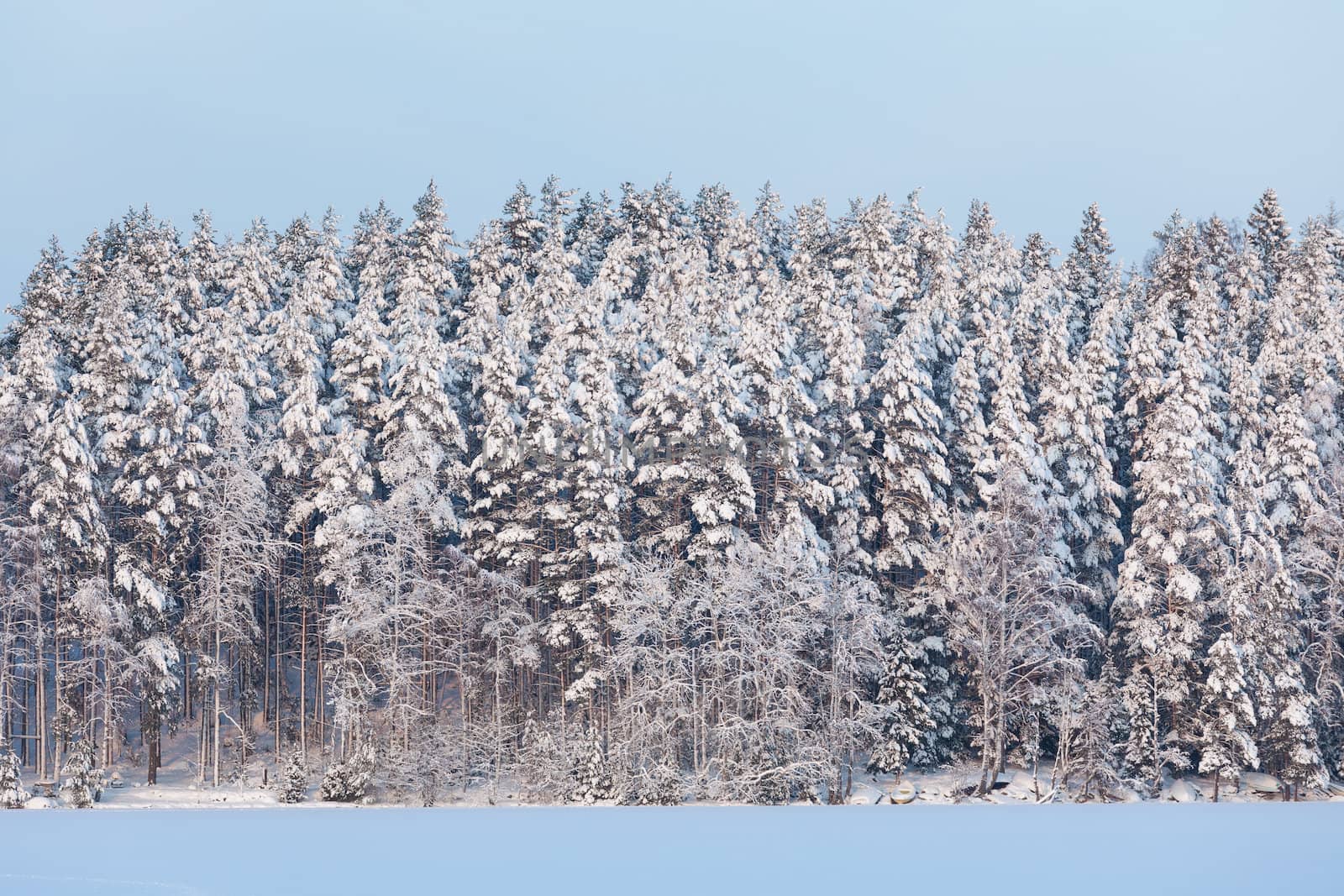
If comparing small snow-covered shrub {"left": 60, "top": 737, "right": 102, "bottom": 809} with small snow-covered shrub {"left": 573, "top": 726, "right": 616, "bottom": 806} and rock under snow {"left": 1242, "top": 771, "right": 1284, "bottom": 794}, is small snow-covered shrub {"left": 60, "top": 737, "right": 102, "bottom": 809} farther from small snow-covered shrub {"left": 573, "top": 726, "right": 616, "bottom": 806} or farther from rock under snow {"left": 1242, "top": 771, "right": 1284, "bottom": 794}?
rock under snow {"left": 1242, "top": 771, "right": 1284, "bottom": 794}

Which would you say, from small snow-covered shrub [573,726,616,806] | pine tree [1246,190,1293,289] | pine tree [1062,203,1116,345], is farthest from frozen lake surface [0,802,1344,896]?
pine tree [1246,190,1293,289]

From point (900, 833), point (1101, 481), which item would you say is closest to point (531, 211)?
point (1101, 481)

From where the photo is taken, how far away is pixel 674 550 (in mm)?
41250

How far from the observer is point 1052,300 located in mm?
53219

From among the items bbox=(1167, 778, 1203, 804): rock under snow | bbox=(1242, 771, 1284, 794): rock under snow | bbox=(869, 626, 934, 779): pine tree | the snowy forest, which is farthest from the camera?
bbox=(1242, 771, 1284, 794): rock under snow

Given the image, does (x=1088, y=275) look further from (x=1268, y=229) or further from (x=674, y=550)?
(x=674, y=550)

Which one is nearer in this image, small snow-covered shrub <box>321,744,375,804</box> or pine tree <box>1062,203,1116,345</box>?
small snow-covered shrub <box>321,744,375,804</box>

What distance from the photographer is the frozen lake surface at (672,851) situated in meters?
20.5

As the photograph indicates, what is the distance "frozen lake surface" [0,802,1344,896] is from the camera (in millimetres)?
20516

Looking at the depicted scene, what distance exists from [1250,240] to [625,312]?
35052 millimetres

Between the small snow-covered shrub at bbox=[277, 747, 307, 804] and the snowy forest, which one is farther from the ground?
the snowy forest

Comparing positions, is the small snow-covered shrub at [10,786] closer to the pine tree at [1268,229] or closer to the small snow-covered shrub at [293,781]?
the small snow-covered shrub at [293,781]

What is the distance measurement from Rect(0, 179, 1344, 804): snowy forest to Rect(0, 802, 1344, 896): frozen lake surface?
228 inches

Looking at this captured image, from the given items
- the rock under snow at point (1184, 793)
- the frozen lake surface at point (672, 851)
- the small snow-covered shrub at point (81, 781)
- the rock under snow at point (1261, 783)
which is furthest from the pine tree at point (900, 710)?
the small snow-covered shrub at point (81, 781)
